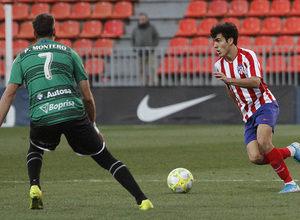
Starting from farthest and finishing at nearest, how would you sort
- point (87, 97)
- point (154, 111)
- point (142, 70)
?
point (142, 70) → point (154, 111) → point (87, 97)

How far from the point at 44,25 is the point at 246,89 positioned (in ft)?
7.36

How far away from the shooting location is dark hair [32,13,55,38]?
577 centimetres

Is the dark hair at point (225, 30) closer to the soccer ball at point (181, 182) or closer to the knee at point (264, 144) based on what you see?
the knee at point (264, 144)

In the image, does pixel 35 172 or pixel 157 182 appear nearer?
pixel 35 172

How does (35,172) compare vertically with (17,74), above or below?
below

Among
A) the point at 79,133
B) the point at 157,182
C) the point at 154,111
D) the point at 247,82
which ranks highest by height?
the point at 247,82

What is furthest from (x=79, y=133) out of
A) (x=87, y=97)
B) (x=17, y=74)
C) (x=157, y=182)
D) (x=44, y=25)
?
(x=157, y=182)

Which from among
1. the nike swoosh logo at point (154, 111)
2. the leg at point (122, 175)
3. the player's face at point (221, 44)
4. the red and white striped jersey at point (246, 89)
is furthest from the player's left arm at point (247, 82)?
the nike swoosh logo at point (154, 111)

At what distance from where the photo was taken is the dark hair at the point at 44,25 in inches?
227

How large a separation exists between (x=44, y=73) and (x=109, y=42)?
1498 cm

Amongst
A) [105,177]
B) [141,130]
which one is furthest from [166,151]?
[141,130]

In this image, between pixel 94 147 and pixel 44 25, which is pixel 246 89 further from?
pixel 44 25

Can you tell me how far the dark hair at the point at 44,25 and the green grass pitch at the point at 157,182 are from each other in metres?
1.49

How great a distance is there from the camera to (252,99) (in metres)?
7.02
